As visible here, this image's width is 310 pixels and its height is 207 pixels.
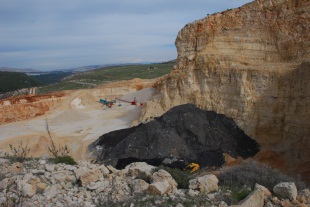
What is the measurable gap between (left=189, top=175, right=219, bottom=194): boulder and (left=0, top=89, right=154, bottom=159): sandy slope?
12.4 metres

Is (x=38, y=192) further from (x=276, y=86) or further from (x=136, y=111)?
(x=136, y=111)

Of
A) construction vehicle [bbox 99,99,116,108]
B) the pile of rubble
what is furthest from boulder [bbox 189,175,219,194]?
construction vehicle [bbox 99,99,116,108]

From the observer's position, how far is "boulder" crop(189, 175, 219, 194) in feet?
34.6

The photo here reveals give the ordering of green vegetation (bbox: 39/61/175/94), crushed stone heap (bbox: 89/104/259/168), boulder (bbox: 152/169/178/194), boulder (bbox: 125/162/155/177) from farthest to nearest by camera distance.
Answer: green vegetation (bbox: 39/61/175/94), crushed stone heap (bbox: 89/104/259/168), boulder (bbox: 125/162/155/177), boulder (bbox: 152/169/178/194)

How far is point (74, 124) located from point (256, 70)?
52.4 ft

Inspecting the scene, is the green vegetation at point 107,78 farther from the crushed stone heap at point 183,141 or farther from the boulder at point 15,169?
the boulder at point 15,169

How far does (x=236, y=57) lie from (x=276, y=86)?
11.5 ft

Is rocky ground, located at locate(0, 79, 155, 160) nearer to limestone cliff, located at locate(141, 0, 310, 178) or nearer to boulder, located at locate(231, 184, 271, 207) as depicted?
limestone cliff, located at locate(141, 0, 310, 178)

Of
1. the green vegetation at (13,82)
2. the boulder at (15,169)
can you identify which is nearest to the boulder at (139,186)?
the boulder at (15,169)

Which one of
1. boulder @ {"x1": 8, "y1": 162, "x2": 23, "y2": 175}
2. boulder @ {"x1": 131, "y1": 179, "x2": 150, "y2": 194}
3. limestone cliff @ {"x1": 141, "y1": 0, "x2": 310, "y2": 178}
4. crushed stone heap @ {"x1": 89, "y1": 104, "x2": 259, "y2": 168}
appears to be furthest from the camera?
limestone cliff @ {"x1": 141, "y1": 0, "x2": 310, "y2": 178}

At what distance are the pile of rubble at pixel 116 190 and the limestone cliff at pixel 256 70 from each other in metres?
8.44

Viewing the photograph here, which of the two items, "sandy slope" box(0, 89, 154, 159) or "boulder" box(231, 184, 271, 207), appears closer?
"boulder" box(231, 184, 271, 207)

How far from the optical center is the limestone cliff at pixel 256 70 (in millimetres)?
19266

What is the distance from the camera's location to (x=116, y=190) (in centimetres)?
1031
